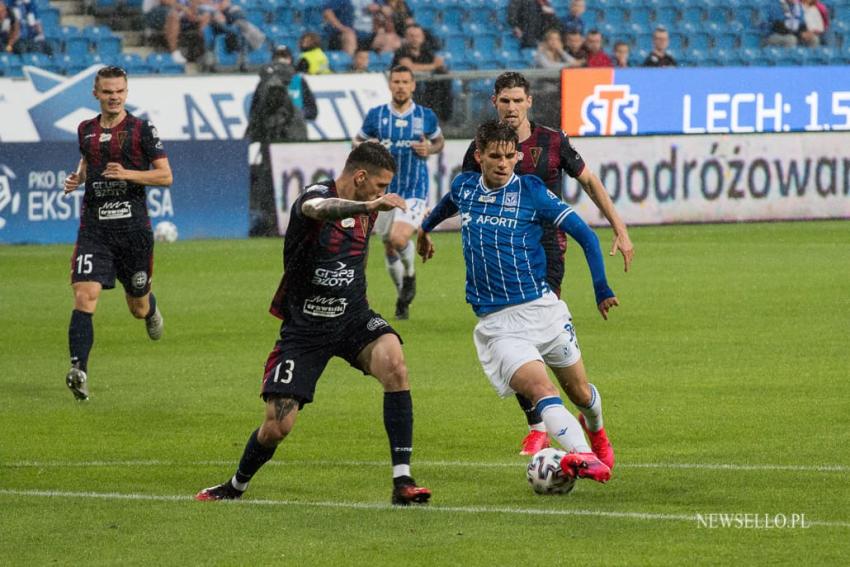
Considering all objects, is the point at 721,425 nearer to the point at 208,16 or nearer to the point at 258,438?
the point at 258,438

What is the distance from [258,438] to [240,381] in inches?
167

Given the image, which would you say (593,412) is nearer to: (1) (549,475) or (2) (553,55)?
(1) (549,475)

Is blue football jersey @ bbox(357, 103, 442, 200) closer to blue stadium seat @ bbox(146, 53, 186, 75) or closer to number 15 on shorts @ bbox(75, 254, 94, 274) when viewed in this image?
number 15 on shorts @ bbox(75, 254, 94, 274)

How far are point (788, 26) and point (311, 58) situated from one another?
29.5ft

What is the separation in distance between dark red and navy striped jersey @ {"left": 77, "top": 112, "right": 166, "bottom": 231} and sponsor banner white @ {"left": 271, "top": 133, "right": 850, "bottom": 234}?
1157 cm

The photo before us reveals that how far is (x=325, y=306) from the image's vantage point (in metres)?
7.56

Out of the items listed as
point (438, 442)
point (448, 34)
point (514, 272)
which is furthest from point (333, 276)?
point (448, 34)

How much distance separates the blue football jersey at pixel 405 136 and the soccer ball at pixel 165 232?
7.55 m

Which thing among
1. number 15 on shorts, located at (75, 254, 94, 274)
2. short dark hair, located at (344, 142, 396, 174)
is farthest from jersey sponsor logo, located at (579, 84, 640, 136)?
short dark hair, located at (344, 142, 396, 174)

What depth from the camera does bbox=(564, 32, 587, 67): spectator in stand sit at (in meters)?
26.2

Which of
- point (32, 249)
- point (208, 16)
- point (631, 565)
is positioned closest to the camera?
point (631, 565)

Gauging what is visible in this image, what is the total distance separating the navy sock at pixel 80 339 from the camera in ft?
35.8

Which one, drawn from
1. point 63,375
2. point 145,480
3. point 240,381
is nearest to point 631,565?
point 145,480

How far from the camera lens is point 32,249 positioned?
70.3ft
